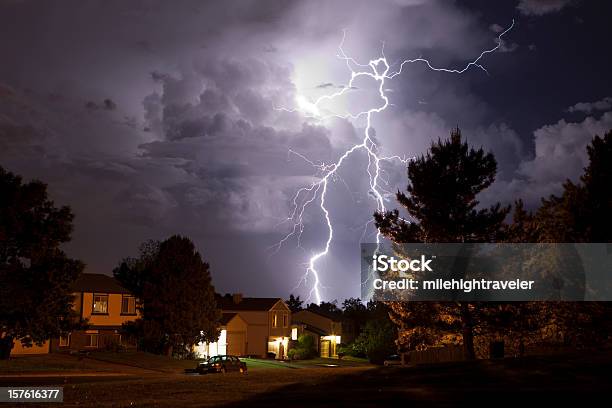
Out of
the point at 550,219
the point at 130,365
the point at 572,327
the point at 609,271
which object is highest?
the point at 550,219

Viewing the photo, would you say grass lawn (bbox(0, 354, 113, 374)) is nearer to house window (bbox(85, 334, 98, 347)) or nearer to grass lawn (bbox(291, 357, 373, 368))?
house window (bbox(85, 334, 98, 347))

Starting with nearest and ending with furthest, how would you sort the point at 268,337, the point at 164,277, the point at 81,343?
1. the point at 164,277
2. the point at 81,343
3. the point at 268,337

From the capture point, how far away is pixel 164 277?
49500mm

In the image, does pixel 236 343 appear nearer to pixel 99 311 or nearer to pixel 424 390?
pixel 99 311

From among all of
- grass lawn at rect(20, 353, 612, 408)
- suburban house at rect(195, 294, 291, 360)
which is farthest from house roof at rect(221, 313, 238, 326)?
grass lawn at rect(20, 353, 612, 408)

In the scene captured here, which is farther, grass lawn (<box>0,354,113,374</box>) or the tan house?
the tan house

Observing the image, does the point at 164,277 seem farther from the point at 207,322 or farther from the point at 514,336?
the point at 514,336

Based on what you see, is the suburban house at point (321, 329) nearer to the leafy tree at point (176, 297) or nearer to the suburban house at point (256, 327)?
the suburban house at point (256, 327)

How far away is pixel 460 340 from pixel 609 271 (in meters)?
8.46

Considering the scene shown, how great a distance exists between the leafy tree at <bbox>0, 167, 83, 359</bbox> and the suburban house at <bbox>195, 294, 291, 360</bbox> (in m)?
30.6

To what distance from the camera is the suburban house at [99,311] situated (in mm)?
57094

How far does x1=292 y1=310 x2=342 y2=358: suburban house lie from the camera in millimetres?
81438

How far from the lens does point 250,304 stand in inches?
2958

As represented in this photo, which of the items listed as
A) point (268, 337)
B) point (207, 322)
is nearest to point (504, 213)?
point (207, 322)
